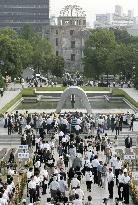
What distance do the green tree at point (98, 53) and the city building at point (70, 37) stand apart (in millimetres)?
33692

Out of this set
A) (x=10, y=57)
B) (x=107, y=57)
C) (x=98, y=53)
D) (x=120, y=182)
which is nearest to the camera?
(x=120, y=182)

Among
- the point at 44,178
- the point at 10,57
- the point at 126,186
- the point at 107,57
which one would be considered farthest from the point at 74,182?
the point at 107,57

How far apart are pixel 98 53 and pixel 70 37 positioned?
44.0 metres

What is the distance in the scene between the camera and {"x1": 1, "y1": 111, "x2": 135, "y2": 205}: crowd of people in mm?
23258

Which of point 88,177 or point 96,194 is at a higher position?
point 88,177

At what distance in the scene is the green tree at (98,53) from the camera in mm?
84375

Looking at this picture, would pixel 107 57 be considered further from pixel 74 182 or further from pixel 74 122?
pixel 74 182

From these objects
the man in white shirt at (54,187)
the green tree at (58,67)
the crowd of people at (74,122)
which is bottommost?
the green tree at (58,67)

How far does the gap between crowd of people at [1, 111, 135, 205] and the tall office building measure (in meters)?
122

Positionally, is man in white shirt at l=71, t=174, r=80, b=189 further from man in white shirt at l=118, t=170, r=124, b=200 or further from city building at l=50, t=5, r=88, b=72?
city building at l=50, t=5, r=88, b=72

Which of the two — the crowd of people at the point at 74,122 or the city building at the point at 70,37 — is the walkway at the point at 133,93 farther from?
the city building at the point at 70,37

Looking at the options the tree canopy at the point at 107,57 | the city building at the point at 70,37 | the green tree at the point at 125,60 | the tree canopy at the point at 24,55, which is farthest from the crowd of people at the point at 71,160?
the city building at the point at 70,37

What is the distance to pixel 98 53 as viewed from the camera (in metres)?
84.4

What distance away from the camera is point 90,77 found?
8825 centimetres
